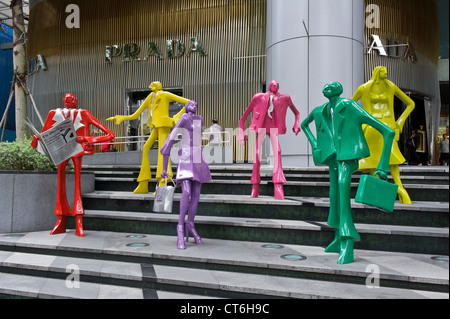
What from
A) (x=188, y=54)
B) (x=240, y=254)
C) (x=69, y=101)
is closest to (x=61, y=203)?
(x=69, y=101)

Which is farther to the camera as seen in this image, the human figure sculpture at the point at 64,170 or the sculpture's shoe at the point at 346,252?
the human figure sculpture at the point at 64,170

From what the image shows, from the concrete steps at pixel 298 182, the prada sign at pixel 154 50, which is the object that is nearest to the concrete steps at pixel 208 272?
the concrete steps at pixel 298 182

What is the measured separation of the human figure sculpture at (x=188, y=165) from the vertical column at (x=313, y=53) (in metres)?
4.73

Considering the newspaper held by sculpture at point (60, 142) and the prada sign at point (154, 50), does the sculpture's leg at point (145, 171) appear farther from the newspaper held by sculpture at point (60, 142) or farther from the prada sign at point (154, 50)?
the prada sign at point (154, 50)

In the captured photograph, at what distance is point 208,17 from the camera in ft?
50.5

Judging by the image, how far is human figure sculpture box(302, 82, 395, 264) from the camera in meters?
3.45

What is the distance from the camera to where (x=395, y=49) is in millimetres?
14852

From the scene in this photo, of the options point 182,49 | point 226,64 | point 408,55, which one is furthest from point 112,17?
point 408,55

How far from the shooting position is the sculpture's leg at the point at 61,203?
497cm

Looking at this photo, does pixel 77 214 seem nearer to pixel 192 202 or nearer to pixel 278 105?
pixel 192 202

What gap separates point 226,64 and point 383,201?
12976 millimetres

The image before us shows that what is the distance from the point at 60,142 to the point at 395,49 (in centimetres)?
1456

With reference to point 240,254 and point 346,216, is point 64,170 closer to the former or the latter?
point 240,254

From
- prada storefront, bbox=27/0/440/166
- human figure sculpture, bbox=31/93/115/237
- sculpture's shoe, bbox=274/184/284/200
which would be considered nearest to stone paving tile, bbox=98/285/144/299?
human figure sculpture, bbox=31/93/115/237
